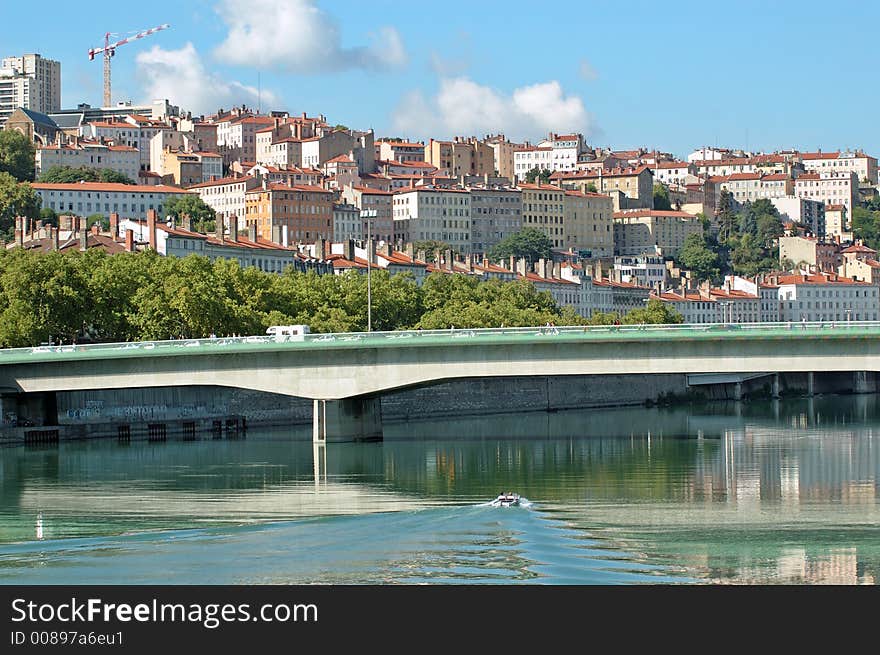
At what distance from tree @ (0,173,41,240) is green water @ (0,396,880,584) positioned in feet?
221

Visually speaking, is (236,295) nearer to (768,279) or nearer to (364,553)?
(364,553)

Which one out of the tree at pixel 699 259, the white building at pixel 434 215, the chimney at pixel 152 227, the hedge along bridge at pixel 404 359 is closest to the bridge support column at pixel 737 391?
the chimney at pixel 152 227

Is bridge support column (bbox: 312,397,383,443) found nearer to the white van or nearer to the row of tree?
the white van

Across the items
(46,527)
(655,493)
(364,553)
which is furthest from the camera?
(655,493)

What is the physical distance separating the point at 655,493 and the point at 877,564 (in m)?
13.8

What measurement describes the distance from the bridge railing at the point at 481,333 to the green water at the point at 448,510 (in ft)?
11.2

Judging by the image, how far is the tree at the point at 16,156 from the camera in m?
172

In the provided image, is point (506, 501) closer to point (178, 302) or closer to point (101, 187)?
point (178, 302)

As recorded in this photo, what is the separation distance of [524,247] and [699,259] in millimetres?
27036

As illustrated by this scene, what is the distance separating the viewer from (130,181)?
17725 centimetres

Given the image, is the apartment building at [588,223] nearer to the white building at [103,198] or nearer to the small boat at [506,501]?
the white building at [103,198]

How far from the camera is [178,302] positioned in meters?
75.6
